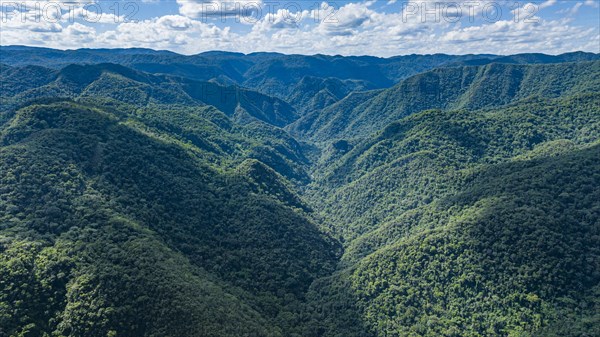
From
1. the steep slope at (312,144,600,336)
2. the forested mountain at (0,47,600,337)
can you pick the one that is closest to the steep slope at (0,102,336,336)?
the forested mountain at (0,47,600,337)

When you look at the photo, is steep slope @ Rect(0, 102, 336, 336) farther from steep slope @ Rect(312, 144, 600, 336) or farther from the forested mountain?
steep slope @ Rect(312, 144, 600, 336)

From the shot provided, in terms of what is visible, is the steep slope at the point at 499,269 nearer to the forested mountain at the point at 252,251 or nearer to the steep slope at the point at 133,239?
the forested mountain at the point at 252,251

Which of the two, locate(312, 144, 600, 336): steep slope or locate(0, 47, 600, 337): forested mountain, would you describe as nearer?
locate(0, 47, 600, 337): forested mountain

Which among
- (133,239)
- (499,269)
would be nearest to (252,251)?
(133,239)

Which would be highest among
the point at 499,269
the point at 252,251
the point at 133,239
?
the point at 133,239

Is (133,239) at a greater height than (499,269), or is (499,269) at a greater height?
(133,239)

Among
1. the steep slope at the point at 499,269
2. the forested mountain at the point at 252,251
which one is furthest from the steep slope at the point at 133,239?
the steep slope at the point at 499,269

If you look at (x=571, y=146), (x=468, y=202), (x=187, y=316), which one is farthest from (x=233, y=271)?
(x=571, y=146)

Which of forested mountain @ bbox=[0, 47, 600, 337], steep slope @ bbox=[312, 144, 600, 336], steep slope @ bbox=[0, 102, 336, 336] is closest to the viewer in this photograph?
steep slope @ bbox=[0, 102, 336, 336]

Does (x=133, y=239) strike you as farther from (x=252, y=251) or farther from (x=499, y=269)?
(x=499, y=269)

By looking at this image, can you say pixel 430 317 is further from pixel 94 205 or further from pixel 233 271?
pixel 94 205

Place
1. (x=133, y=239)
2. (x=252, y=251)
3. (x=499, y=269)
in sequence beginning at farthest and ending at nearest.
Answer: (x=252, y=251), (x=133, y=239), (x=499, y=269)
